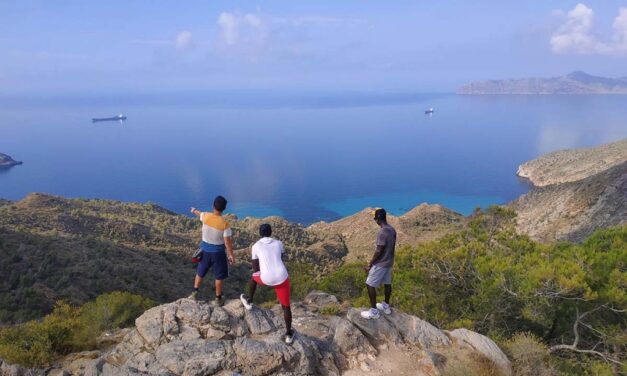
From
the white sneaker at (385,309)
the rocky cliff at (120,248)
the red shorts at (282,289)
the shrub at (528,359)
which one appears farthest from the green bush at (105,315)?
the shrub at (528,359)

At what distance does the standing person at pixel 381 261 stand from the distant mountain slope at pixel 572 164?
2931 inches

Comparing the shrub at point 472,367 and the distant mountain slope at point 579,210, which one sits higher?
the shrub at point 472,367

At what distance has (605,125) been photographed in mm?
179250

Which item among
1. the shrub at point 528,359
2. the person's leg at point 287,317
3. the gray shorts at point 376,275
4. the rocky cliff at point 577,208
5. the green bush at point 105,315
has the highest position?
the gray shorts at point 376,275

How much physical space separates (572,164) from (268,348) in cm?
9650

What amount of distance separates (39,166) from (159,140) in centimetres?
4952

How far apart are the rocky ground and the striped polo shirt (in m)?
1.31

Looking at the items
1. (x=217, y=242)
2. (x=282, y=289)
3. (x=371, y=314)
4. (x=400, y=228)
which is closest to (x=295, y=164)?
(x=400, y=228)

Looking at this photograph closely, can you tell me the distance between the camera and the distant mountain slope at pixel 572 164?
74.6 m

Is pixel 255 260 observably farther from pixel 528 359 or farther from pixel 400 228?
pixel 400 228

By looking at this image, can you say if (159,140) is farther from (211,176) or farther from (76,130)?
(211,176)

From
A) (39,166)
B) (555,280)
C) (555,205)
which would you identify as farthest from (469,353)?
(39,166)

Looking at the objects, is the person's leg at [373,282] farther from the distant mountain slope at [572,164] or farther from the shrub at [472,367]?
the distant mountain slope at [572,164]

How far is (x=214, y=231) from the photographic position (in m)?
7.96
